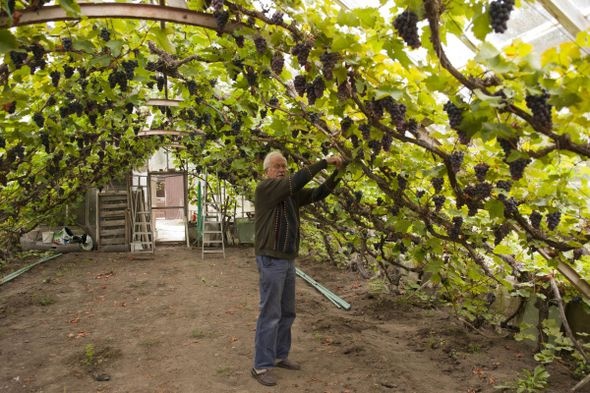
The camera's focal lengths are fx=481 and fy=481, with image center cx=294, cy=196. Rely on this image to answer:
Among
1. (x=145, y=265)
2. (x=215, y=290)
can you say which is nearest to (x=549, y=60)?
(x=215, y=290)

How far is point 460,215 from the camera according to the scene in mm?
3928

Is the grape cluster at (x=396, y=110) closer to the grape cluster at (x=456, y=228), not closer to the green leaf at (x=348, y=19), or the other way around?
the green leaf at (x=348, y=19)

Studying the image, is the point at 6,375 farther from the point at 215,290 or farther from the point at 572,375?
the point at 572,375

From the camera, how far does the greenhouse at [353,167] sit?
243cm

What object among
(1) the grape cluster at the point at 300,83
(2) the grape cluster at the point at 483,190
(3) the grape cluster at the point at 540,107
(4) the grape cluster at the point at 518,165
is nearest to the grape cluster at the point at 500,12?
(3) the grape cluster at the point at 540,107

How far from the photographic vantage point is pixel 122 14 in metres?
2.90

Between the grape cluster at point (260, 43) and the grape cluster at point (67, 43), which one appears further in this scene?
the grape cluster at point (67, 43)

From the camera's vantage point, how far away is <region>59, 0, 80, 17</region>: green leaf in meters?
2.31

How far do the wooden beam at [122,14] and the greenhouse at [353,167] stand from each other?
0.04 feet

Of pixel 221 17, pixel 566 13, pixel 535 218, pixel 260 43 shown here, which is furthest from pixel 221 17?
pixel 566 13

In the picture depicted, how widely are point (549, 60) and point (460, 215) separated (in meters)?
2.09

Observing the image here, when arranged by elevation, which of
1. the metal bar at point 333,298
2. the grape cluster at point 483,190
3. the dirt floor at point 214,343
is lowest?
the metal bar at point 333,298

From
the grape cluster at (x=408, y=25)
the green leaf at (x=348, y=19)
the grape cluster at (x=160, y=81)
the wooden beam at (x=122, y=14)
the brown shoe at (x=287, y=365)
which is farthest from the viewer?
the grape cluster at (x=160, y=81)

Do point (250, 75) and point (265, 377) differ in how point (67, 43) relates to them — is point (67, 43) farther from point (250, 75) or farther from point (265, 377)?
point (265, 377)
